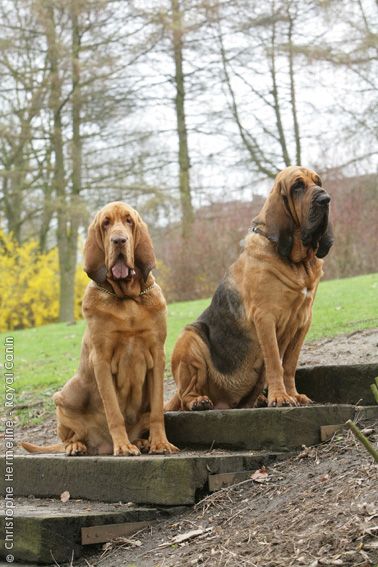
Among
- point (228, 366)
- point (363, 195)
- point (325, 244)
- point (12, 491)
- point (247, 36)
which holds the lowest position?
point (12, 491)

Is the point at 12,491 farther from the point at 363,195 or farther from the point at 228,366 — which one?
the point at 363,195

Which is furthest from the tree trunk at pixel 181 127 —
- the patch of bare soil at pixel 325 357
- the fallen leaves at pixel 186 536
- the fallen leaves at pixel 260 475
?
the fallen leaves at pixel 186 536

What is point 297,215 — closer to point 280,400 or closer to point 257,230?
point 257,230

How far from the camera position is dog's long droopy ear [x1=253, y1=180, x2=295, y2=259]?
5496mm

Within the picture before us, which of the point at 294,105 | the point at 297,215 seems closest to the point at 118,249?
the point at 297,215

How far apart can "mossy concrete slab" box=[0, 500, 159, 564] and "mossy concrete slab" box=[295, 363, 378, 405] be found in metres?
1.80

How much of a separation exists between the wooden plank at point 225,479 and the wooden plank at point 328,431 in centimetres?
48

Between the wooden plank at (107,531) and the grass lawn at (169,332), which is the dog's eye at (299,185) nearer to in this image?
the wooden plank at (107,531)

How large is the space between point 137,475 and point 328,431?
1.18m

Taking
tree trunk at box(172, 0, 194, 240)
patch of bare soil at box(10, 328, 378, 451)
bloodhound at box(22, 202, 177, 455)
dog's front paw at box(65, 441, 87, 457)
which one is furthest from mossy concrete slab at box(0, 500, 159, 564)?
tree trunk at box(172, 0, 194, 240)

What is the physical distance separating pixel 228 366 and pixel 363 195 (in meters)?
19.8

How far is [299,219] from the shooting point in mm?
5457

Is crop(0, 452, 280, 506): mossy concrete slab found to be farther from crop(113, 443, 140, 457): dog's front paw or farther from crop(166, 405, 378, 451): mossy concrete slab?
crop(113, 443, 140, 457): dog's front paw

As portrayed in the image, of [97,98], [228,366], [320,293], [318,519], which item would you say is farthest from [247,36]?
[318,519]
